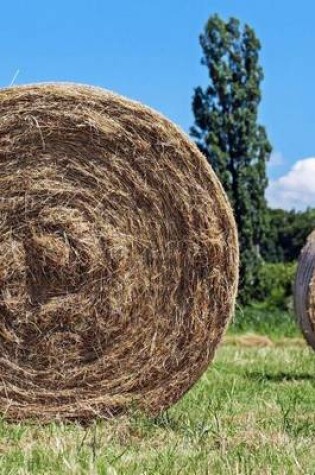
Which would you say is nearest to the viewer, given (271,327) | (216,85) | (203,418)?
(203,418)

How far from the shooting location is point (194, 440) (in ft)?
16.1

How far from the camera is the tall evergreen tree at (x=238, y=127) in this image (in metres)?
23.3

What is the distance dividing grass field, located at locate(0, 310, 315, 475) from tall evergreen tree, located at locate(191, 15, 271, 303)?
1572 centimetres

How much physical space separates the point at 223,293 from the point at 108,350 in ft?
2.46

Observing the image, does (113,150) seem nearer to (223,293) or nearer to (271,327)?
(223,293)

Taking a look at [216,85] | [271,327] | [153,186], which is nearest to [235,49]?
[216,85]

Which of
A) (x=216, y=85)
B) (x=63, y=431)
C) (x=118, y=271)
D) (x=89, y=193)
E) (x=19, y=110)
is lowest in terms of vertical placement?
(x=63, y=431)

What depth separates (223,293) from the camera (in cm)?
602

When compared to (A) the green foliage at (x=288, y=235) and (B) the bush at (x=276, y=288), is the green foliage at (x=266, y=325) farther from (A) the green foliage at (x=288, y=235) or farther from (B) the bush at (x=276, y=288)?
(A) the green foliage at (x=288, y=235)

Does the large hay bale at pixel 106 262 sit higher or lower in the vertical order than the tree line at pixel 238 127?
lower

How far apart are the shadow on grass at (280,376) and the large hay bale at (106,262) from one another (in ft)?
7.83

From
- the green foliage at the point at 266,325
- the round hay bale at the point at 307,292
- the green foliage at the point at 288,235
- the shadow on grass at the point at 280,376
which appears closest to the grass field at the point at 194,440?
the shadow on grass at the point at 280,376

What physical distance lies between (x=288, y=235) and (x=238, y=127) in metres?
16.8

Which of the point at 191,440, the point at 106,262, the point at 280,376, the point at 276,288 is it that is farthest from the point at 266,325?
the point at 191,440
